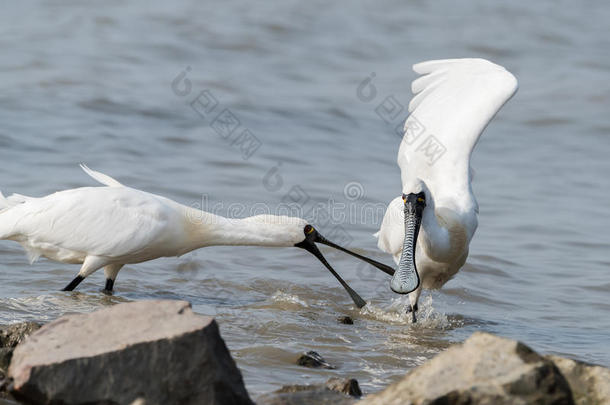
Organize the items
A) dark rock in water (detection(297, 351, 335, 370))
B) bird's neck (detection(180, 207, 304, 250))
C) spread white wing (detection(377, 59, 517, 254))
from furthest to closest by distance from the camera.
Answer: spread white wing (detection(377, 59, 517, 254))
bird's neck (detection(180, 207, 304, 250))
dark rock in water (detection(297, 351, 335, 370))

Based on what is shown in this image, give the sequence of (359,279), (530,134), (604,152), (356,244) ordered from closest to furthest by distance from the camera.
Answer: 1. (359,279)
2. (356,244)
3. (604,152)
4. (530,134)

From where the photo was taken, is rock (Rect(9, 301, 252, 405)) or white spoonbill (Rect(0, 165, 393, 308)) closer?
rock (Rect(9, 301, 252, 405))

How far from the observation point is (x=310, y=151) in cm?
1722

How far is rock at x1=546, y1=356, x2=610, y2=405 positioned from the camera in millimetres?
5473

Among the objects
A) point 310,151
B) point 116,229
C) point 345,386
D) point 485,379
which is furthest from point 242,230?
point 310,151

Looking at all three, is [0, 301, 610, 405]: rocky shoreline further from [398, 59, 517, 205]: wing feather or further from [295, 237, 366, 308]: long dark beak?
[398, 59, 517, 205]: wing feather

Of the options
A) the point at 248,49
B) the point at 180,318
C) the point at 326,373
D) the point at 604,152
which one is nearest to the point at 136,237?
the point at 326,373

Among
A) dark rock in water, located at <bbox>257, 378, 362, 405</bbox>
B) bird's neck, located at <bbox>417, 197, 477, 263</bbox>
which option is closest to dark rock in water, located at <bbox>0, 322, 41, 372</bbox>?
dark rock in water, located at <bbox>257, 378, 362, 405</bbox>

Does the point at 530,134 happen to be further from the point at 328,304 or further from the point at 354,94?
the point at 328,304

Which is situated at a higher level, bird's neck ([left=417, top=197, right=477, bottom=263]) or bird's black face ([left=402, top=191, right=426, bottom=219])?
bird's black face ([left=402, top=191, right=426, bottom=219])

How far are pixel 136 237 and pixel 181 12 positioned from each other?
58.3 ft

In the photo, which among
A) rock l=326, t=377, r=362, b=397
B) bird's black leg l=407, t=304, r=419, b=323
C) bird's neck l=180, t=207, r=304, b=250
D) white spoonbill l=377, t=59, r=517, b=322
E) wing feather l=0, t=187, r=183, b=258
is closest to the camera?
rock l=326, t=377, r=362, b=397

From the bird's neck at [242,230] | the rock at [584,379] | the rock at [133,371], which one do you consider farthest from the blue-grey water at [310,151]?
the rock at [584,379]

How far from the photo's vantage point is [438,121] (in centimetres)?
1016
